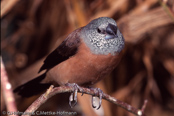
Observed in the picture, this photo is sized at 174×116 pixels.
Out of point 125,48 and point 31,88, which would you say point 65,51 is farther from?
point 125,48

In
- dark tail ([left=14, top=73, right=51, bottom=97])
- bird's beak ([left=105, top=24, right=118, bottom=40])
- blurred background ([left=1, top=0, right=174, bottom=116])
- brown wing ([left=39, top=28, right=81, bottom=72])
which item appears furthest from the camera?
blurred background ([left=1, top=0, right=174, bottom=116])

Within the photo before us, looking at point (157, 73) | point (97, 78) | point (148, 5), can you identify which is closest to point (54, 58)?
point (97, 78)

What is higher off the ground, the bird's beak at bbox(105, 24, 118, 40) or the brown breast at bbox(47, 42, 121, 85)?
the bird's beak at bbox(105, 24, 118, 40)

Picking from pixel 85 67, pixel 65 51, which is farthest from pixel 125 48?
pixel 85 67

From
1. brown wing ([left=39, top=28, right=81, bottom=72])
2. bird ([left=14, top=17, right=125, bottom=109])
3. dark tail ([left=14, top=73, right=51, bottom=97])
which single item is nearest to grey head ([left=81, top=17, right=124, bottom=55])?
bird ([left=14, top=17, right=125, bottom=109])

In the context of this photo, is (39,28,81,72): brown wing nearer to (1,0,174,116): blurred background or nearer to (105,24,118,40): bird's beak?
(105,24,118,40): bird's beak

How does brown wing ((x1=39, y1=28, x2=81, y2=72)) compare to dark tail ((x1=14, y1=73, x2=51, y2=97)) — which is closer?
brown wing ((x1=39, y1=28, x2=81, y2=72))

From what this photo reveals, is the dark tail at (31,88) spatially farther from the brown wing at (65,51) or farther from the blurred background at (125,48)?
the blurred background at (125,48)
